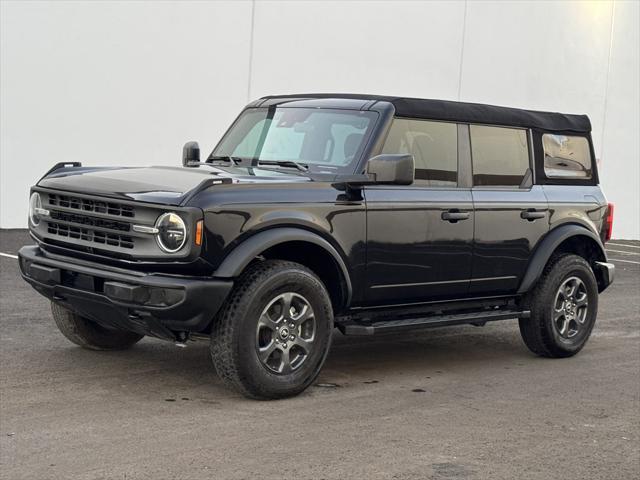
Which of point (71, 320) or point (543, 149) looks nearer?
point (71, 320)

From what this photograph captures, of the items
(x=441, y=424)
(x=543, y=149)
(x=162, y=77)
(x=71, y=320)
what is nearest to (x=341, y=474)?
(x=441, y=424)

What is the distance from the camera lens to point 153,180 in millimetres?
6809

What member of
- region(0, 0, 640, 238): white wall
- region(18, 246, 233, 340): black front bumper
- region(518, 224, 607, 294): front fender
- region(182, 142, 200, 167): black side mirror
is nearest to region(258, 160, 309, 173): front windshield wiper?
region(182, 142, 200, 167): black side mirror

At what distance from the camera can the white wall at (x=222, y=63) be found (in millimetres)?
15297

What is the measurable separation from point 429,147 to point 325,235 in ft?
4.33

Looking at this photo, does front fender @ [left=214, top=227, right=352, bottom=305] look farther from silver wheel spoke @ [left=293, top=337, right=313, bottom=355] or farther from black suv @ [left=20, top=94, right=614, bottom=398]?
silver wheel spoke @ [left=293, top=337, right=313, bottom=355]

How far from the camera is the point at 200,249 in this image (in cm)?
639

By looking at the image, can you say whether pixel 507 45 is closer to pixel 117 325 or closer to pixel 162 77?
pixel 162 77

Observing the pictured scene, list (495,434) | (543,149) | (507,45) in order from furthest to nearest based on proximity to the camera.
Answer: (507,45), (543,149), (495,434)

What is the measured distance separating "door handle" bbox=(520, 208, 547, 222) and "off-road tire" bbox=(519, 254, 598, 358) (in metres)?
0.40

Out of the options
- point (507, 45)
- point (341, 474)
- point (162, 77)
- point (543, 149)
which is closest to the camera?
point (341, 474)

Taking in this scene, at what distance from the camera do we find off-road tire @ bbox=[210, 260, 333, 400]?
21.4ft

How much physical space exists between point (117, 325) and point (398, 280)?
1881 mm

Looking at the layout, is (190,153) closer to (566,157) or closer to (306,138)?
(306,138)
